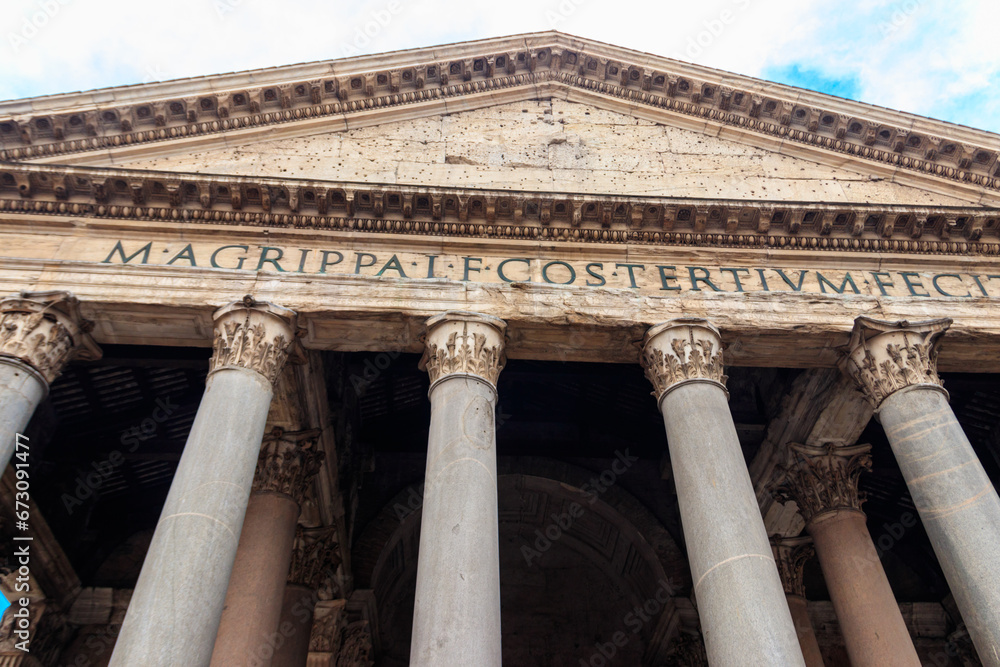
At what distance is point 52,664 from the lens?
1179 centimetres

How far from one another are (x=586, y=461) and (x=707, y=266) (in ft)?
16.9

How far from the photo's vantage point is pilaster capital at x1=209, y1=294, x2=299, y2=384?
27.2 feet

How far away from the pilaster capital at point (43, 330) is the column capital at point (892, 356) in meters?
8.89

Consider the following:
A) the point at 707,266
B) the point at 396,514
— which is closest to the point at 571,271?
Answer: the point at 707,266

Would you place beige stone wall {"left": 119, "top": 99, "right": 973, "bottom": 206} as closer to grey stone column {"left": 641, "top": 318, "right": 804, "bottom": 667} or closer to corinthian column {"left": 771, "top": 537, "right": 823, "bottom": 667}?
grey stone column {"left": 641, "top": 318, "right": 804, "bottom": 667}

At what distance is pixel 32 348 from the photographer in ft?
27.0

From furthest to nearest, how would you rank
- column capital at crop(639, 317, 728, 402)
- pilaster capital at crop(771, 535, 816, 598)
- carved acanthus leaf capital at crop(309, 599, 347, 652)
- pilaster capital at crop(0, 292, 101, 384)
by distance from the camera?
pilaster capital at crop(771, 535, 816, 598) → carved acanthus leaf capital at crop(309, 599, 347, 652) → column capital at crop(639, 317, 728, 402) → pilaster capital at crop(0, 292, 101, 384)

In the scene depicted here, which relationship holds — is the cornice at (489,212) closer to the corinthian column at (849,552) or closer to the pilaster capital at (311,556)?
the corinthian column at (849,552)

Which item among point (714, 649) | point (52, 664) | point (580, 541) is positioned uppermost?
point (580, 541)

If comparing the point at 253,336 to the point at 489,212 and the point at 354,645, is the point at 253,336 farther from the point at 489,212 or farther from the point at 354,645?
the point at 354,645

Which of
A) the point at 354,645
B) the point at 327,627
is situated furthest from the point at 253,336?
the point at 354,645

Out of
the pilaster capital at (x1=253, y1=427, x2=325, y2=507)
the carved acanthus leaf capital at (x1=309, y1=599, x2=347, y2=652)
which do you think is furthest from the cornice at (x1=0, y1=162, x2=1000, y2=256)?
the carved acanthus leaf capital at (x1=309, y1=599, x2=347, y2=652)

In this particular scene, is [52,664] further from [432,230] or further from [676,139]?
[676,139]

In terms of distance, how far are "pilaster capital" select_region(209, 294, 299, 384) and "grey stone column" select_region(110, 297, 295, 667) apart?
11mm
